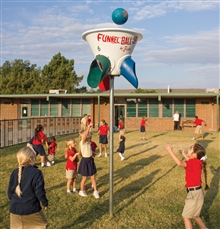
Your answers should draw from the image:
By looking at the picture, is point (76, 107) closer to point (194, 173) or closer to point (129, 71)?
point (129, 71)

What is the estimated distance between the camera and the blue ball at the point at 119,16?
16.6 ft

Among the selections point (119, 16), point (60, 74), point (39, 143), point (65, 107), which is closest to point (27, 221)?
point (119, 16)

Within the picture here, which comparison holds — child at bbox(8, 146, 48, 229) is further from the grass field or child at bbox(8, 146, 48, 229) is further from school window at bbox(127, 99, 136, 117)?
school window at bbox(127, 99, 136, 117)

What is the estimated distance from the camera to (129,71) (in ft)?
Answer: 16.6

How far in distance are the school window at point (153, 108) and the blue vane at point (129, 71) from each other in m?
22.5

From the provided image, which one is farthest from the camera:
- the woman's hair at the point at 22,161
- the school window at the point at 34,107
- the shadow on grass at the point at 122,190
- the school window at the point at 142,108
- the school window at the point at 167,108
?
the school window at the point at 34,107

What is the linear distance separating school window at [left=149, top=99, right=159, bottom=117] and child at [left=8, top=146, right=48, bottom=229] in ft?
79.7

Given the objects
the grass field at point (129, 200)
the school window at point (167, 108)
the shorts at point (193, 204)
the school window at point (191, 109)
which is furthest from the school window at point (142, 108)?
the shorts at point (193, 204)

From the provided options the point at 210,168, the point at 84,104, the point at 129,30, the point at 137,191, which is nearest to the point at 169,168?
the point at 210,168

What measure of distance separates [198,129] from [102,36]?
47.7ft

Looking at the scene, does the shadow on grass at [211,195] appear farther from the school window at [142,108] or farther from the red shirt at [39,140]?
the school window at [142,108]

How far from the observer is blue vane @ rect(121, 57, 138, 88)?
5.04 meters

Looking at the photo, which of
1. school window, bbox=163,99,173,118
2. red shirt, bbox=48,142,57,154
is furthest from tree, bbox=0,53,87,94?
red shirt, bbox=48,142,57,154

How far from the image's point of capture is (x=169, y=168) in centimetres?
938
